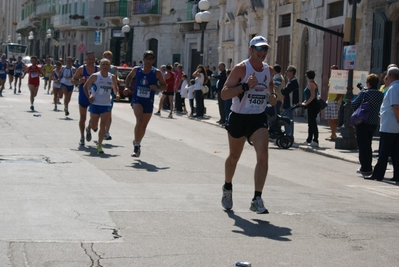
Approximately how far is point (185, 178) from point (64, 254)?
5340 millimetres

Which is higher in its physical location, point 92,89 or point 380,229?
point 92,89

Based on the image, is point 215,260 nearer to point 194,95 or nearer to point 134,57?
point 194,95

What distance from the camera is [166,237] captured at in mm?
7660

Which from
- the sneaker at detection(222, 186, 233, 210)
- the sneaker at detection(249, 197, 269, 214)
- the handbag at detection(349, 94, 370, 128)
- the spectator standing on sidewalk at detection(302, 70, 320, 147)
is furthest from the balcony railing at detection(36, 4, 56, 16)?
the sneaker at detection(249, 197, 269, 214)

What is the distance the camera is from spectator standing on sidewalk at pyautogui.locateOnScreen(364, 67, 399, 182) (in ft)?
42.9

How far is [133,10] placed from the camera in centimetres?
6006

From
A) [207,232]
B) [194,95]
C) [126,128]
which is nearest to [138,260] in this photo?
[207,232]

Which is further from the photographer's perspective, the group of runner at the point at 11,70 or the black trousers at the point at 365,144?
the group of runner at the point at 11,70

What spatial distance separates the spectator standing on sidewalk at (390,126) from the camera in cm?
1306

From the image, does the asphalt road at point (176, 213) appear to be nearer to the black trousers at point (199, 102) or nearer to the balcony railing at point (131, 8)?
the black trousers at point (199, 102)

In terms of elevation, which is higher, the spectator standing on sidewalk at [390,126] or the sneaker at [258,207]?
the spectator standing on sidewalk at [390,126]

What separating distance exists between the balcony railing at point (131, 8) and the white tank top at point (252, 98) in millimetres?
48747

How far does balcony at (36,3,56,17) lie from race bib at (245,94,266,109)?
76.3 meters

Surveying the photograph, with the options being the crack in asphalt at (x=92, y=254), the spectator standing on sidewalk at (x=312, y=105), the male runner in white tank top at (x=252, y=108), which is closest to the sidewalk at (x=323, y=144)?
the spectator standing on sidewalk at (x=312, y=105)
